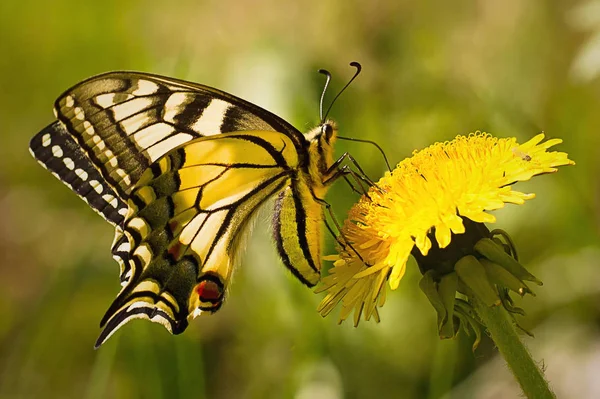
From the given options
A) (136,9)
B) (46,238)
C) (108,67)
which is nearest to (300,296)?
(46,238)

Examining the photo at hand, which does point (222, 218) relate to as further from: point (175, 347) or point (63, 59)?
point (63, 59)

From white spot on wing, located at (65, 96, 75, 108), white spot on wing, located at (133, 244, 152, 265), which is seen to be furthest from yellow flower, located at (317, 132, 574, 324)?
white spot on wing, located at (65, 96, 75, 108)

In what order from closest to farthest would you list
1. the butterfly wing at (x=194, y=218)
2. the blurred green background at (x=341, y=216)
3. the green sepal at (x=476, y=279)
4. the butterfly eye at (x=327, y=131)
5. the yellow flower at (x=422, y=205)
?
the green sepal at (x=476, y=279)
the yellow flower at (x=422, y=205)
the butterfly wing at (x=194, y=218)
the butterfly eye at (x=327, y=131)
the blurred green background at (x=341, y=216)

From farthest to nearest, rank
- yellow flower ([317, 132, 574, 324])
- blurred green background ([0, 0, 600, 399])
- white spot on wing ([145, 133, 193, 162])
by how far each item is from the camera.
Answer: blurred green background ([0, 0, 600, 399]), white spot on wing ([145, 133, 193, 162]), yellow flower ([317, 132, 574, 324])

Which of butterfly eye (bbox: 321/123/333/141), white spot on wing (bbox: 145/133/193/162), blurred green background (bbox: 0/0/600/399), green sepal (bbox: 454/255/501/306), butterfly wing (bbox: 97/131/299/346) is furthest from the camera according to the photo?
blurred green background (bbox: 0/0/600/399)

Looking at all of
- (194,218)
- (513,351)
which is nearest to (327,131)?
(194,218)

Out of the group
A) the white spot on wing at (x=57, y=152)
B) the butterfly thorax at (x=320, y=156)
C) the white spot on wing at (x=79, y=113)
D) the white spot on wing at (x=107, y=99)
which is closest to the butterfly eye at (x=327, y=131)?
the butterfly thorax at (x=320, y=156)

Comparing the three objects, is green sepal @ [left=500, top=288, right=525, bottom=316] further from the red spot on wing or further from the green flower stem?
the red spot on wing

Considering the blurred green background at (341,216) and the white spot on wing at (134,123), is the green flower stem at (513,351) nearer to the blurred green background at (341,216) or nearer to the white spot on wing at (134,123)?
the blurred green background at (341,216)

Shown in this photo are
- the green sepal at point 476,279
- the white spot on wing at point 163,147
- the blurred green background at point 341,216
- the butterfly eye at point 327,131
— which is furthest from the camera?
the blurred green background at point 341,216
